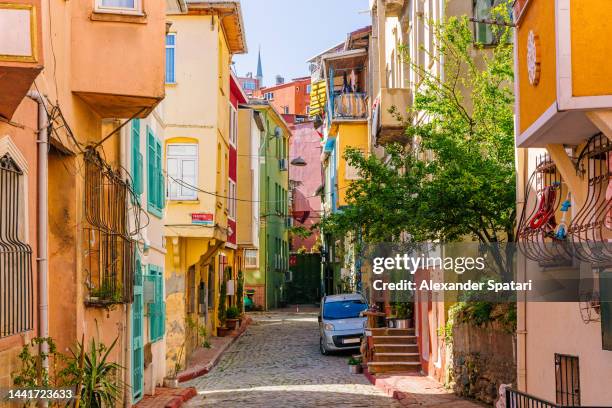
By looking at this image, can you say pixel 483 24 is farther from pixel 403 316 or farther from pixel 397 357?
pixel 403 316

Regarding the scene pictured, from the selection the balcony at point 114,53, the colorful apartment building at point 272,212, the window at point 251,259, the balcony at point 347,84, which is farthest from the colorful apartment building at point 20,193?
the window at point 251,259

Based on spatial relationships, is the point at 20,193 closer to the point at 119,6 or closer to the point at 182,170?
the point at 119,6

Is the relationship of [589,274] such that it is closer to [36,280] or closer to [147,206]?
[36,280]

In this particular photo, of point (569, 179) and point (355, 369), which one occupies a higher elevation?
point (569, 179)

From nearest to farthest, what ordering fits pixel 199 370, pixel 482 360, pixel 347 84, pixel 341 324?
pixel 482 360 < pixel 199 370 < pixel 341 324 < pixel 347 84

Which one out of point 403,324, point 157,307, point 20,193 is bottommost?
point 403,324

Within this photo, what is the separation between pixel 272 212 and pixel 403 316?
3180 centimetres

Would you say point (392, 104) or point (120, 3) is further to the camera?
point (392, 104)

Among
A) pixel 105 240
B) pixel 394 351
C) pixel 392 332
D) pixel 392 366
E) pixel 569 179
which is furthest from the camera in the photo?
pixel 392 332

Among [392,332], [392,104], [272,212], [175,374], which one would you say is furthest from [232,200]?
[272,212]

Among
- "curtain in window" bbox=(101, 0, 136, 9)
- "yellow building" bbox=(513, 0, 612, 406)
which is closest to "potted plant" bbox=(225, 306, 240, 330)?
"yellow building" bbox=(513, 0, 612, 406)

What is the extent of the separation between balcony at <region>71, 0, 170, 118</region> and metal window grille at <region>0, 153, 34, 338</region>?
8.69 feet

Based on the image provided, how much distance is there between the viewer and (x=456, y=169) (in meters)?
16.5

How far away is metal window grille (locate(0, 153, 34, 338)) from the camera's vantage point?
9.70 metres
